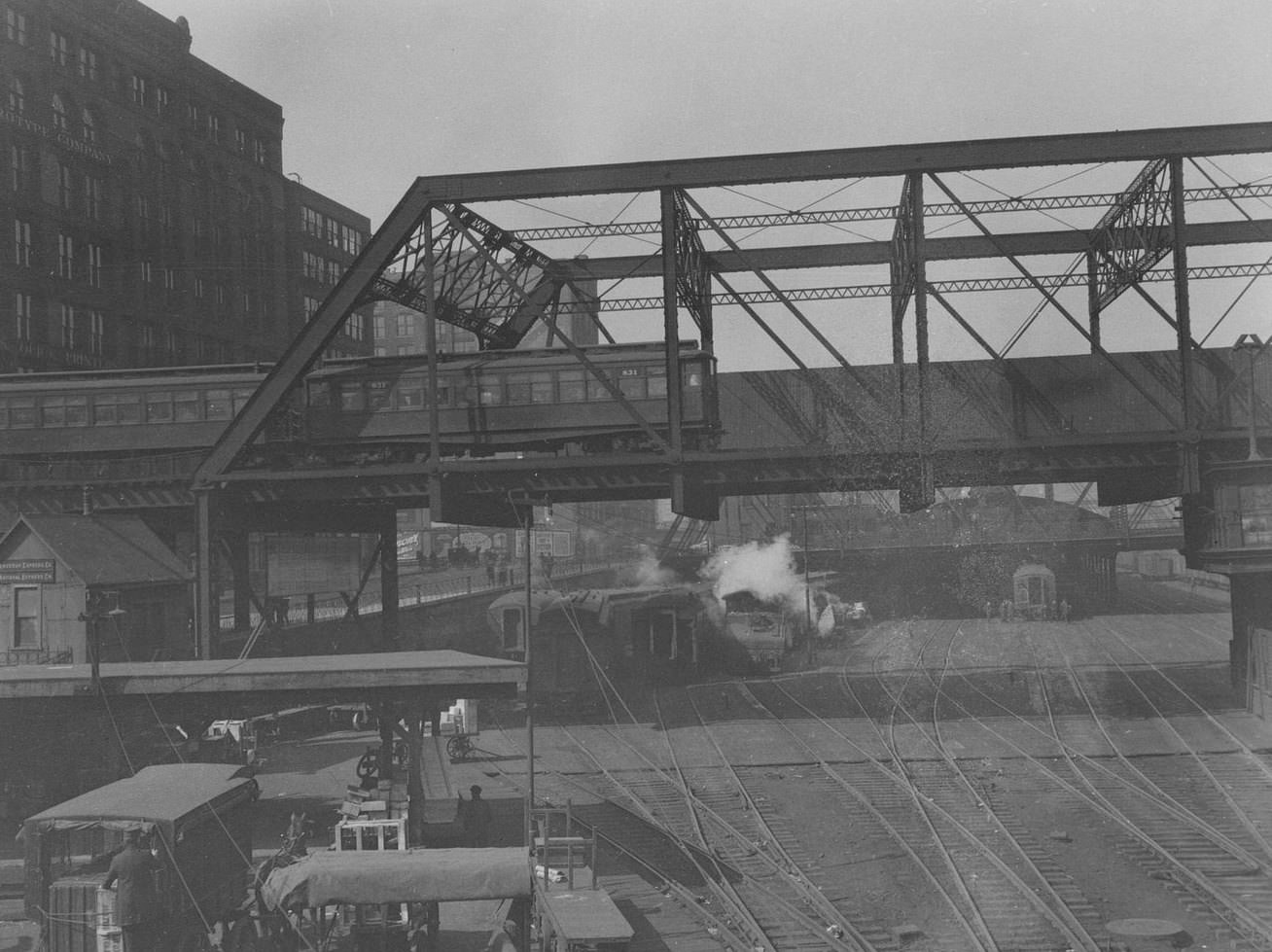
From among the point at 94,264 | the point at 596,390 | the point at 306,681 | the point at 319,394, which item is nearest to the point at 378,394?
the point at 319,394

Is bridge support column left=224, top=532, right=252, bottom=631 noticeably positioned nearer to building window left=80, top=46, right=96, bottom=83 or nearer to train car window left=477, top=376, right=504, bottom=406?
Answer: train car window left=477, top=376, right=504, bottom=406

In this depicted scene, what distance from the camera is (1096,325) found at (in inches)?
1164

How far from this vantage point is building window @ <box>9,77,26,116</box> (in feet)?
142

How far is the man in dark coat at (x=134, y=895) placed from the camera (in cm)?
1226

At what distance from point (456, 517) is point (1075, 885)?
1640 centimetres

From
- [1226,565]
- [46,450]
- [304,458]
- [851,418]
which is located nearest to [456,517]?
[304,458]

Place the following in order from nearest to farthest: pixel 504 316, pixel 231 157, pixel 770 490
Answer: pixel 770 490
pixel 504 316
pixel 231 157

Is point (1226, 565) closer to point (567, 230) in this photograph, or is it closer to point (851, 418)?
point (851, 418)

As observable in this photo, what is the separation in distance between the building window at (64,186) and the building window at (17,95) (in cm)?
281

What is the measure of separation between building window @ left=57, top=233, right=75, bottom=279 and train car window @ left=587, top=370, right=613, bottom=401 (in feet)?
102

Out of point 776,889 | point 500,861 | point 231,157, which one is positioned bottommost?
point 776,889

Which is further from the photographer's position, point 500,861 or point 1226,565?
point 1226,565

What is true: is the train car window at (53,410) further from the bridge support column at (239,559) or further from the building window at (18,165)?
the building window at (18,165)

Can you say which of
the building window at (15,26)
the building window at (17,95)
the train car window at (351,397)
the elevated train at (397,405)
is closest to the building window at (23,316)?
the building window at (17,95)
